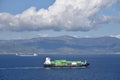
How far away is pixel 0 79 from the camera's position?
156m

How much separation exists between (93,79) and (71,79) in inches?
331

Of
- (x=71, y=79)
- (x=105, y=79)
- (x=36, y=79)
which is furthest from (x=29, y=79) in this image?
(x=105, y=79)

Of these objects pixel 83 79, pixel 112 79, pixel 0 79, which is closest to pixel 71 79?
pixel 83 79

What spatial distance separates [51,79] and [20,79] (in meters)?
12.0

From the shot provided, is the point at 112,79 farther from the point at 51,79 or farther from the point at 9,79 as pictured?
the point at 9,79

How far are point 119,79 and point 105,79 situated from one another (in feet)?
18.7

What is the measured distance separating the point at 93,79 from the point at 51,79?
16.2 metres

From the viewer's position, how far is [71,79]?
529ft

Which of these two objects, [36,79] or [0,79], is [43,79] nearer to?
[36,79]

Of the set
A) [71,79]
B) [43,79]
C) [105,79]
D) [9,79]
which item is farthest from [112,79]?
[9,79]

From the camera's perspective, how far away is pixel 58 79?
528 feet

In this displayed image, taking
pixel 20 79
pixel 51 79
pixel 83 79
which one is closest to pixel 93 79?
pixel 83 79

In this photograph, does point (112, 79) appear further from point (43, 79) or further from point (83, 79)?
point (43, 79)

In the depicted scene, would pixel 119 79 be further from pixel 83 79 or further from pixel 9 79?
pixel 9 79
